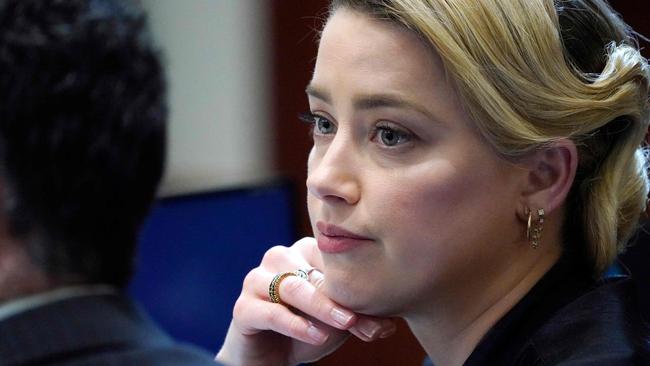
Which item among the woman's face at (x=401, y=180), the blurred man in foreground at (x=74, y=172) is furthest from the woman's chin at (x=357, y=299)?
the blurred man in foreground at (x=74, y=172)

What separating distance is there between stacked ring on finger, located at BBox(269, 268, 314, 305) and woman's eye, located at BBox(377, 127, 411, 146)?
1.05 feet

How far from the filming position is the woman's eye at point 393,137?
133 cm

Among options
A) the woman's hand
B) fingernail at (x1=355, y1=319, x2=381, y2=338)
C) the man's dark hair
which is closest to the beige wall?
the woman's hand

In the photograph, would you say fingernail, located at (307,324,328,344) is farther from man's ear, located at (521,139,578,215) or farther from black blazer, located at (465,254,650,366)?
man's ear, located at (521,139,578,215)

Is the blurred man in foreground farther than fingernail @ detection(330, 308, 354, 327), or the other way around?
fingernail @ detection(330, 308, 354, 327)

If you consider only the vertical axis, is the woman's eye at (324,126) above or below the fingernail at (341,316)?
above

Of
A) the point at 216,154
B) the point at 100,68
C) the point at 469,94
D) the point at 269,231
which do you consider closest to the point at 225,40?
the point at 216,154

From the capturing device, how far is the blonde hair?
1309 millimetres

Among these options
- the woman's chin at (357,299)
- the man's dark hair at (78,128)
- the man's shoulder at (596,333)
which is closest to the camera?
the man's dark hair at (78,128)

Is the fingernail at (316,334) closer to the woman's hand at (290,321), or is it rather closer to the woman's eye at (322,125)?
the woman's hand at (290,321)

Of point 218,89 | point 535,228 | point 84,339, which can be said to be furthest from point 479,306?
point 218,89

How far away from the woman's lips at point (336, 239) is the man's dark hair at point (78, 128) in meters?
0.49

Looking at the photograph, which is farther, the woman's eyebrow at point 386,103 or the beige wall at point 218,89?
the beige wall at point 218,89

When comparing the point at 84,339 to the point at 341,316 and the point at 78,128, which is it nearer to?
the point at 78,128
